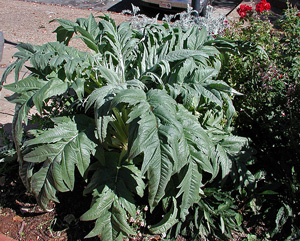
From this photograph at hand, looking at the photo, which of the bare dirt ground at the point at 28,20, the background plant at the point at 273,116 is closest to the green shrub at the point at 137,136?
the background plant at the point at 273,116

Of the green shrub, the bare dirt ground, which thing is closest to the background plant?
the green shrub

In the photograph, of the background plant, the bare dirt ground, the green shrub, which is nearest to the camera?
the green shrub

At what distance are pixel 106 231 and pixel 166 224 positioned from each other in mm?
544

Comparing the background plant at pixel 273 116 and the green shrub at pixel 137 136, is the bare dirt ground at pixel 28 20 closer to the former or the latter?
the green shrub at pixel 137 136

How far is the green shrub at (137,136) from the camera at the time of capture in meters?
2.31

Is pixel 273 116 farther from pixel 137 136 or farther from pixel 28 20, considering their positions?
pixel 28 20

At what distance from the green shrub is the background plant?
1.11ft

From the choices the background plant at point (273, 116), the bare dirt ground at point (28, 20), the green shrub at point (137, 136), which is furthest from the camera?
the bare dirt ground at point (28, 20)

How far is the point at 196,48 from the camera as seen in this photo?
10.7ft

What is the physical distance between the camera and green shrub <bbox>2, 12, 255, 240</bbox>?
7.57 ft

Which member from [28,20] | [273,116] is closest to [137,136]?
[273,116]

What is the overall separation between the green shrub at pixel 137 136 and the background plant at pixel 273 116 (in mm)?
337

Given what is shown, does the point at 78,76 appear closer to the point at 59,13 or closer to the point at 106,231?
the point at 106,231

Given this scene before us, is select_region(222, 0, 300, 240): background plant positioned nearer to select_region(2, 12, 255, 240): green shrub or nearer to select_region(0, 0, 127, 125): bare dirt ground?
select_region(2, 12, 255, 240): green shrub
